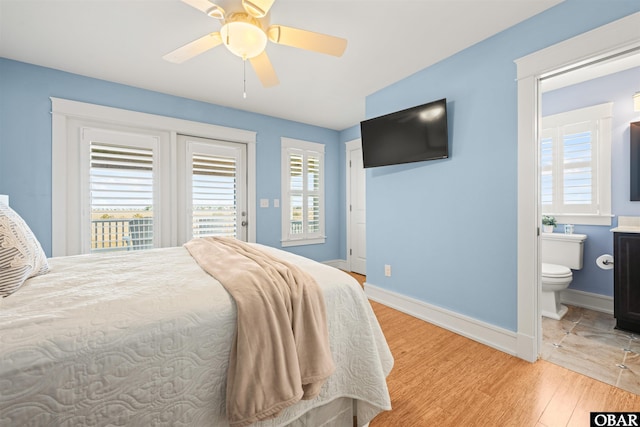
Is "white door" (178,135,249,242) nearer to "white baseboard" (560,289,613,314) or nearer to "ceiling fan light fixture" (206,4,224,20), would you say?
"ceiling fan light fixture" (206,4,224,20)

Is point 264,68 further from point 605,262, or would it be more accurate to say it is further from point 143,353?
point 605,262

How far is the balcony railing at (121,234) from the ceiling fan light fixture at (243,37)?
2354 mm

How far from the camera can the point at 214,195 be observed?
365 centimetres

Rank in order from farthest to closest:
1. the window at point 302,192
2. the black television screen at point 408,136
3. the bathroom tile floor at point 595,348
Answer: the window at point 302,192 → the black television screen at point 408,136 → the bathroom tile floor at point 595,348

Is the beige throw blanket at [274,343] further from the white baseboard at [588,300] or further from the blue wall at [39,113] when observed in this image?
the white baseboard at [588,300]

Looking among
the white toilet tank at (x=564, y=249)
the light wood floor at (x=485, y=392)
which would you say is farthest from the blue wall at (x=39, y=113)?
the white toilet tank at (x=564, y=249)

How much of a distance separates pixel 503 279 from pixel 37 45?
421cm

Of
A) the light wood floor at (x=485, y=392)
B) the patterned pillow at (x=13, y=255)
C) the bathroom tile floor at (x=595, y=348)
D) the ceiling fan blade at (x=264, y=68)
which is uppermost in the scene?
the ceiling fan blade at (x=264, y=68)

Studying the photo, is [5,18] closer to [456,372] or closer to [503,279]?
[456,372]

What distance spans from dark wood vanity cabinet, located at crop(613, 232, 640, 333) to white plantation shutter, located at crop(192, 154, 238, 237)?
3972 millimetres

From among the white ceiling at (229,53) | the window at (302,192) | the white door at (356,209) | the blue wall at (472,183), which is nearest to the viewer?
the white ceiling at (229,53)

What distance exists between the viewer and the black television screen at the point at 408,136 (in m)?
2.48

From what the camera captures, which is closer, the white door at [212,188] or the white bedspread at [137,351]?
the white bedspread at [137,351]

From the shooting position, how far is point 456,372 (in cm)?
183
